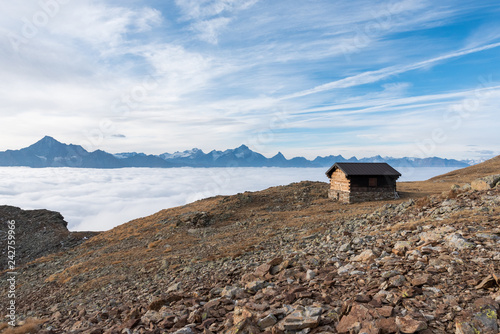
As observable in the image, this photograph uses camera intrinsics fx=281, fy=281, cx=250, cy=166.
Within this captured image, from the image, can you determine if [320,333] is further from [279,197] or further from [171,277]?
[279,197]

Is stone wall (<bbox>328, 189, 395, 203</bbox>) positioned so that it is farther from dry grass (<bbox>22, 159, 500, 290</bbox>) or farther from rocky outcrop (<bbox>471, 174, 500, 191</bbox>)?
rocky outcrop (<bbox>471, 174, 500, 191</bbox>)

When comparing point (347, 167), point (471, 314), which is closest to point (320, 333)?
point (471, 314)

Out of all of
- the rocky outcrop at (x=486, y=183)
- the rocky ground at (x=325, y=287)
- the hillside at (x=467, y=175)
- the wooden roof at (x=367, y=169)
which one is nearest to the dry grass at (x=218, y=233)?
the rocky ground at (x=325, y=287)

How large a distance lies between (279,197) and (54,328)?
3780 centimetres

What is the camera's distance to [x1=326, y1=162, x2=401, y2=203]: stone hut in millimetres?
40625

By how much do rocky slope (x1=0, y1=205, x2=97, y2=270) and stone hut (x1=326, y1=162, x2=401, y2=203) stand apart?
43371mm

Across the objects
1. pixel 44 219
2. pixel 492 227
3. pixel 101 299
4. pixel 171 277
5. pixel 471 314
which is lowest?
pixel 44 219

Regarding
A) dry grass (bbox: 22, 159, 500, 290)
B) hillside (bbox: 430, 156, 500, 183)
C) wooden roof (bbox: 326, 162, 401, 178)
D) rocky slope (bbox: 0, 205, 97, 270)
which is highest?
wooden roof (bbox: 326, 162, 401, 178)

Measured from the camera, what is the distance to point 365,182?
41188mm

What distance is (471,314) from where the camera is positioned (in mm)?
5664

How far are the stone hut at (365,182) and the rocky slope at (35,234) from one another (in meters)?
43.4

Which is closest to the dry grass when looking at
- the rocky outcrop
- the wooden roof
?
the rocky outcrop

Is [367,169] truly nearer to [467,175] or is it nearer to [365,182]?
[365,182]

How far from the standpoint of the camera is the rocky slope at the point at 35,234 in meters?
43.5
